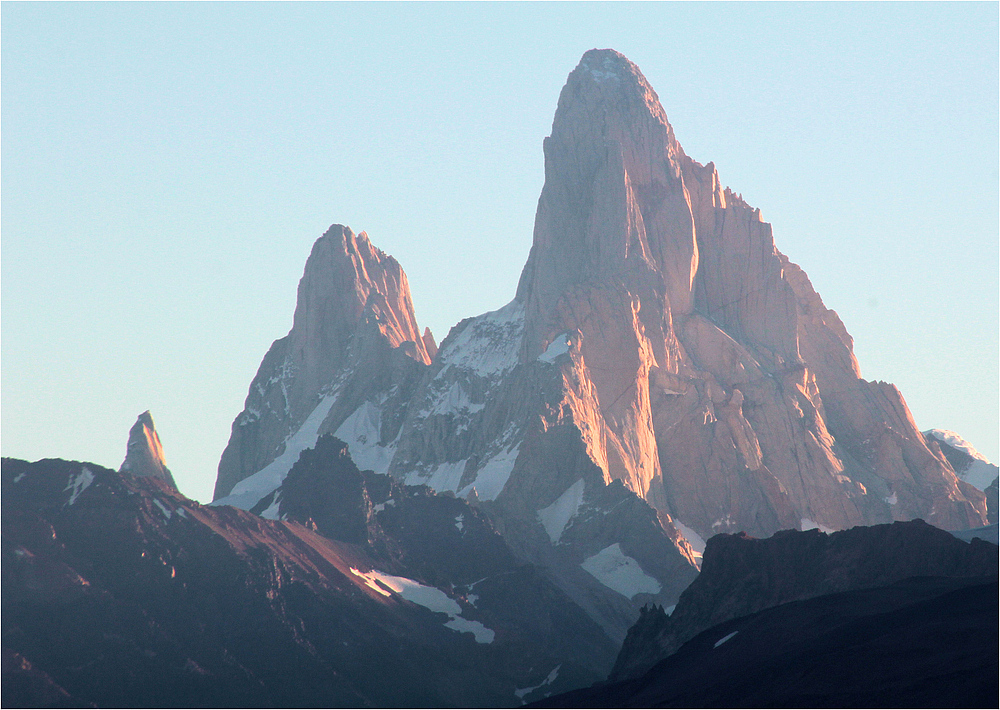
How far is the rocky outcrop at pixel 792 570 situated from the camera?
134125mm

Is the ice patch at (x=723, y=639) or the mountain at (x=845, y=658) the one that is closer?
the mountain at (x=845, y=658)

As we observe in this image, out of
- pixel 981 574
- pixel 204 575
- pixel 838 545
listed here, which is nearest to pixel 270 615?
pixel 204 575

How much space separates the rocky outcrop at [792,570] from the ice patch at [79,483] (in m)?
74.1

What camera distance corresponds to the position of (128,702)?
528ft

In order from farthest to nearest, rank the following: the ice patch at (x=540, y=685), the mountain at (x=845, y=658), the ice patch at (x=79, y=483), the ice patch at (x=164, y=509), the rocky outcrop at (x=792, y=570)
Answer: the ice patch at (x=164, y=509)
the ice patch at (x=79, y=483)
the ice patch at (x=540, y=685)
the rocky outcrop at (x=792, y=570)
the mountain at (x=845, y=658)

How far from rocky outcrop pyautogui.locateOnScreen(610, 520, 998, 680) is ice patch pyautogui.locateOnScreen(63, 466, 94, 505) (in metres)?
74.1

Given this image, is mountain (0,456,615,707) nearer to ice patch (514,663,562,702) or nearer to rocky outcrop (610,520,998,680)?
ice patch (514,663,562,702)

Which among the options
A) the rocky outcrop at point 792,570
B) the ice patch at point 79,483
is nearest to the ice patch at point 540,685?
the rocky outcrop at point 792,570

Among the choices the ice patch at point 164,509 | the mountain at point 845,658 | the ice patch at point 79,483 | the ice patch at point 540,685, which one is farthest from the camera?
the ice patch at point 164,509

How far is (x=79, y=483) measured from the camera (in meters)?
193

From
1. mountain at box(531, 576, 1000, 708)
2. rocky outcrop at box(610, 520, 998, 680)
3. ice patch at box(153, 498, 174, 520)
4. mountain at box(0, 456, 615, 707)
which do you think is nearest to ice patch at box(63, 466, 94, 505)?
mountain at box(0, 456, 615, 707)

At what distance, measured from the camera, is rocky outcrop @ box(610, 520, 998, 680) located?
134125mm

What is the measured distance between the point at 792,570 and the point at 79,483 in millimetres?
93483

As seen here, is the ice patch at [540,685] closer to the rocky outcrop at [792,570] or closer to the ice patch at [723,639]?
the rocky outcrop at [792,570]
